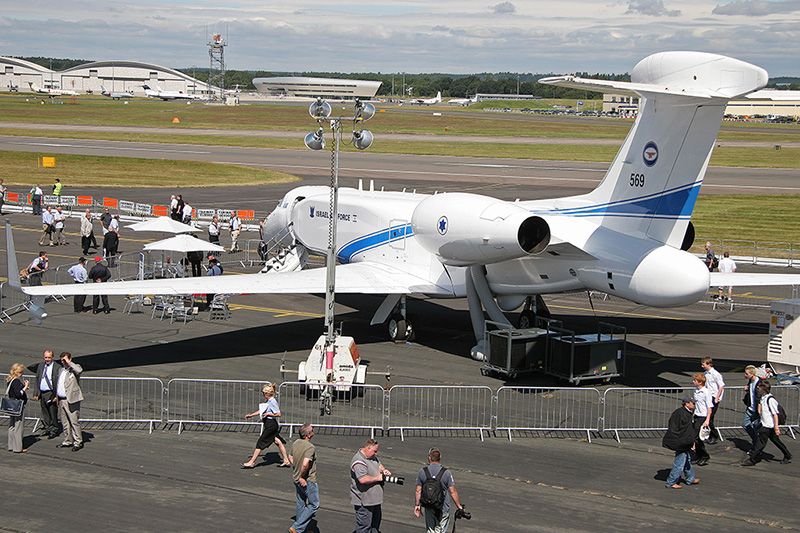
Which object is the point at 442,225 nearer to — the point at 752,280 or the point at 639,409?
the point at 639,409

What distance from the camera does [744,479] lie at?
54.5ft

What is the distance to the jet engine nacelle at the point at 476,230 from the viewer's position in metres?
21.2

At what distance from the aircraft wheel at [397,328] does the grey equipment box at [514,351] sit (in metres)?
4.33

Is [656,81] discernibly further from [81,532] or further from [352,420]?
[81,532]

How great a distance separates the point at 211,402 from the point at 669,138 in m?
12.4

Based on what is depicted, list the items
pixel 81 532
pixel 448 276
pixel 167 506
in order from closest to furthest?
pixel 81 532, pixel 167 506, pixel 448 276

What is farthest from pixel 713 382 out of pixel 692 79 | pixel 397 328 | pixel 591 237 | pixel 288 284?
pixel 288 284

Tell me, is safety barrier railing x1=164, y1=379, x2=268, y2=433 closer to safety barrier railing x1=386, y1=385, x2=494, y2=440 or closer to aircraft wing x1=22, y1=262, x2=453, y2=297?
safety barrier railing x1=386, y1=385, x2=494, y2=440

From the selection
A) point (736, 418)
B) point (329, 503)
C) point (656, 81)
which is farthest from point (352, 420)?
point (656, 81)

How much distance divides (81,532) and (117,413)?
247 inches

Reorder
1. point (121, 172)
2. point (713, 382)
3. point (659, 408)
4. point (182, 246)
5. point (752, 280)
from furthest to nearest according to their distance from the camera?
point (121, 172)
point (182, 246)
point (752, 280)
point (659, 408)
point (713, 382)

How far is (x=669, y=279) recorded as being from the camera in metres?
19.9

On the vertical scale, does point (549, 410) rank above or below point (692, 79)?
below

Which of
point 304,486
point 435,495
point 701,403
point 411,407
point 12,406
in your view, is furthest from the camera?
point 411,407
